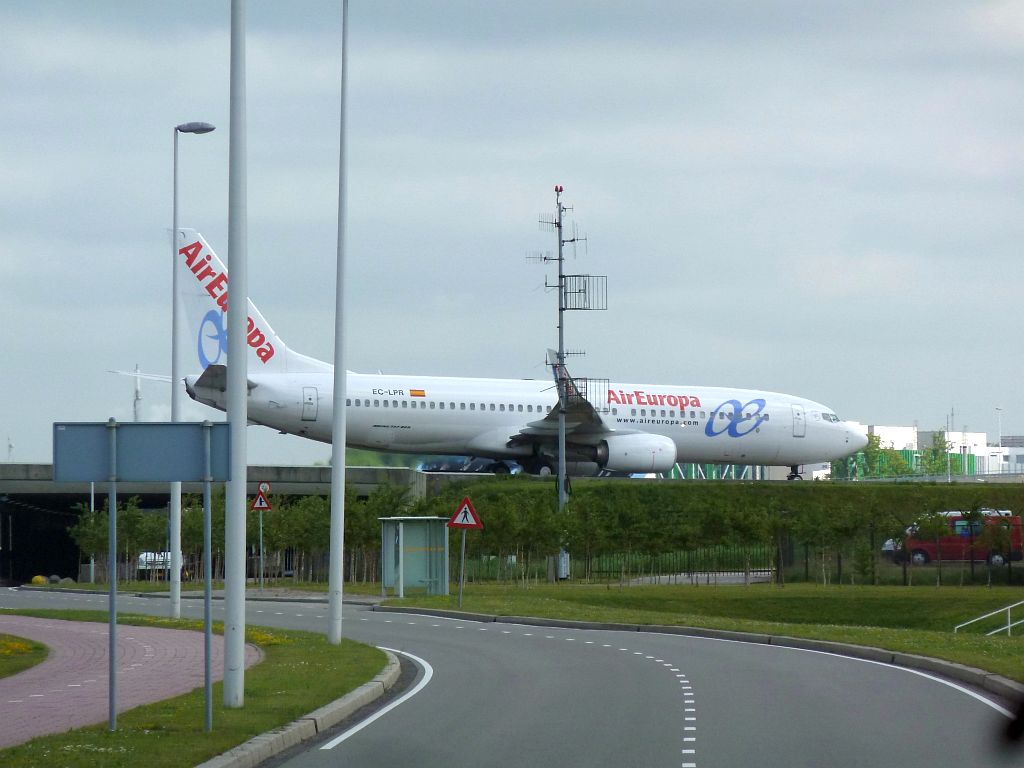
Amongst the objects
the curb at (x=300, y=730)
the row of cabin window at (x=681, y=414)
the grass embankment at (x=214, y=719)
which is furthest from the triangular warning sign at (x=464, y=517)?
the row of cabin window at (x=681, y=414)

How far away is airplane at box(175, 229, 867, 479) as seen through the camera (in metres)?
52.7

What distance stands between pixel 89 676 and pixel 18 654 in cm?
399

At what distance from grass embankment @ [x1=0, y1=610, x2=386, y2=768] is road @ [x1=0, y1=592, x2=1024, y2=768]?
0.67m

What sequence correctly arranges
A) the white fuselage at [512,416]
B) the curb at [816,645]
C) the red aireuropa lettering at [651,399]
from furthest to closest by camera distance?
1. the red aireuropa lettering at [651,399]
2. the white fuselage at [512,416]
3. the curb at [816,645]

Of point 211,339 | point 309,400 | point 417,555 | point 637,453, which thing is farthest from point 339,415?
point 637,453

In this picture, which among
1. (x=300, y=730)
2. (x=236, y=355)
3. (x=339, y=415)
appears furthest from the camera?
(x=339, y=415)

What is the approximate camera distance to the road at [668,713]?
39.0 ft

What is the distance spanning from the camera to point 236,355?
571 inches

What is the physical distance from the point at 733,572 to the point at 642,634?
2685 centimetres

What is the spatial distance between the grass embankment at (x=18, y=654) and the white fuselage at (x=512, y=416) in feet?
84.4

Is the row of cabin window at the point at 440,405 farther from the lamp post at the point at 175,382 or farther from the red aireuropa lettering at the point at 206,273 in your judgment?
the lamp post at the point at 175,382

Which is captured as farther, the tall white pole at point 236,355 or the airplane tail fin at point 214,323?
the airplane tail fin at point 214,323

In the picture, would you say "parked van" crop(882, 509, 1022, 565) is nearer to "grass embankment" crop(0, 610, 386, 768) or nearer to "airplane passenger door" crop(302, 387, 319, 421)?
"airplane passenger door" crop(302, 387, 319, 421)

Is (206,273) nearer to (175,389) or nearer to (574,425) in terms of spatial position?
(574,425)
